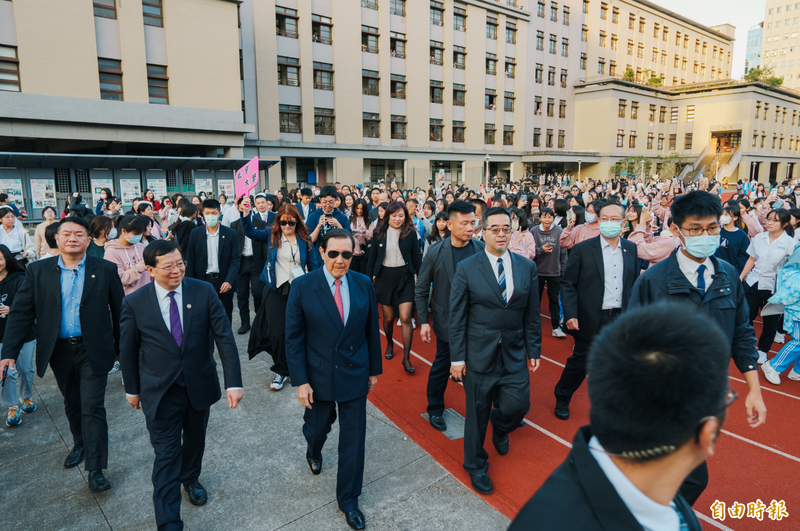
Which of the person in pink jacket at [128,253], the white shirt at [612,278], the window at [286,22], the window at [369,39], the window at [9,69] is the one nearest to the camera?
the white shirt at [612,278]

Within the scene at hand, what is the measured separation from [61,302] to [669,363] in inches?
172

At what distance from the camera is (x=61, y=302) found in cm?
385

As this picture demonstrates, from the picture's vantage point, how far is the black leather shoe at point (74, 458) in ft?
13.5

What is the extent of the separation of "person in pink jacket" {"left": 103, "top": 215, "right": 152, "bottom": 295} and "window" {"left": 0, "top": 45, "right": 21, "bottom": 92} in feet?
67.1

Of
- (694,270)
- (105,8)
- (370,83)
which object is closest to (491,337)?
(694,270)

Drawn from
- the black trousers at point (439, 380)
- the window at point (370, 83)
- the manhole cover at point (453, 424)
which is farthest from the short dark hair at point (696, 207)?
the window at point (370, 83)

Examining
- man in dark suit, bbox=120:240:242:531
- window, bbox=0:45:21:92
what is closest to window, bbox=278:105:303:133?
window, bbox=0:45:21:92

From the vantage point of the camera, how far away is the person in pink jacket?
5297mm

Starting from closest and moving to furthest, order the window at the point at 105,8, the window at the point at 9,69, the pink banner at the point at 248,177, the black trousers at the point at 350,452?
the black trousers at the point at 350,452 < the pink banner at the point at 248,177 < the window at the point at 9,69 < the window at the point at 105,8

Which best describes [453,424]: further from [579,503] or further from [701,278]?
[579,503]

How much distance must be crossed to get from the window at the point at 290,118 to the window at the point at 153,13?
869 centimetres

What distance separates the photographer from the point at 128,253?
543 centimetres

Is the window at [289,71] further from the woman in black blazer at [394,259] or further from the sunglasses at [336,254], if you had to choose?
the sunglasses at [336,254]

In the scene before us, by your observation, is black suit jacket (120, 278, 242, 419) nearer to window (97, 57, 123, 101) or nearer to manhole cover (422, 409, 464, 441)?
manhole cover (422, 409, 464, 441)
